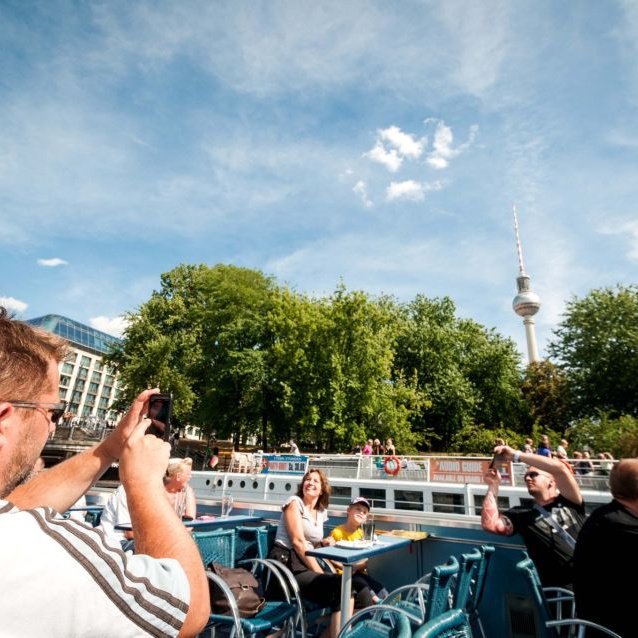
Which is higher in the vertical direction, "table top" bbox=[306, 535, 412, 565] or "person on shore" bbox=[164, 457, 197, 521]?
"person on shore" bbox=[164, 457, 197, 521]

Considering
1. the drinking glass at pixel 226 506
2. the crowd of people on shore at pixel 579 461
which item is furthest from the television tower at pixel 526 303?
the drinking glass at pixel 226 506

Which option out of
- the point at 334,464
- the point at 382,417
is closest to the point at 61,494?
the point at 334,464

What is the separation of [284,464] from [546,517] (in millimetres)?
14976

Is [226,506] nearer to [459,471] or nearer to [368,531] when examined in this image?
[368,531]

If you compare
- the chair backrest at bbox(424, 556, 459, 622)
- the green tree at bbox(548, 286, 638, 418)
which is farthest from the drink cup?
the green tree at bbox(548, 286, 638, 418)

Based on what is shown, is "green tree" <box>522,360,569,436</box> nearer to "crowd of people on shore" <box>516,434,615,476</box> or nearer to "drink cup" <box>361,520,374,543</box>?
"crowd of people on shore" <box>516,434,615,476</box>

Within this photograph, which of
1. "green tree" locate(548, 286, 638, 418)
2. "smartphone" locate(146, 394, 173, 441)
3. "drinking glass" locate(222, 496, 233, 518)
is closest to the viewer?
"smartphone" locate(146, 394, 173, 441)

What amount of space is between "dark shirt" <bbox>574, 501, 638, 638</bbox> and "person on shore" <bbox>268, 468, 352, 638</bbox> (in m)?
2.07

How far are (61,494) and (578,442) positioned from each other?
29946mm

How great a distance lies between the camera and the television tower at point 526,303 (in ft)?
243

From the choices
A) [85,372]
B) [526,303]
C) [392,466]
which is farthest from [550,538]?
[85,372]

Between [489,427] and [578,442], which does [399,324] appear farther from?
[578,442]

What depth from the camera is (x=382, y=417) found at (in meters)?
28.0

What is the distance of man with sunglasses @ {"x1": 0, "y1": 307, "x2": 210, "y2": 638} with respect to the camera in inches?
31.5
